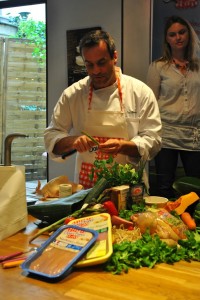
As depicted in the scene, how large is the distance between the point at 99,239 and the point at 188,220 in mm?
361

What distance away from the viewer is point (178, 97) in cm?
269

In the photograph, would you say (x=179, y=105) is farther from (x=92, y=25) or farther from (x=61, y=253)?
(x=61, y=253)

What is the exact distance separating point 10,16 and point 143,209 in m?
3.19

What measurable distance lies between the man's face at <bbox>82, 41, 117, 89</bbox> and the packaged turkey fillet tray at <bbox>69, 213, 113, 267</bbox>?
86 centimetres

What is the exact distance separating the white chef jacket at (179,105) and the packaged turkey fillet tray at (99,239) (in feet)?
5.05

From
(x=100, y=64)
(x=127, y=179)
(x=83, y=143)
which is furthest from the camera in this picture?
(x=100, y=64)

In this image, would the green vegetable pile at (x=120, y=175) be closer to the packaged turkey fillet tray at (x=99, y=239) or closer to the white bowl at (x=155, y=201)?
the white bowl at (x=155, y=201)

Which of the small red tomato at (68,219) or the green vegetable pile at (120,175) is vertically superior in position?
the green vegetable pile at (120,175)

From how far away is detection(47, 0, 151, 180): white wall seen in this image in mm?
3242

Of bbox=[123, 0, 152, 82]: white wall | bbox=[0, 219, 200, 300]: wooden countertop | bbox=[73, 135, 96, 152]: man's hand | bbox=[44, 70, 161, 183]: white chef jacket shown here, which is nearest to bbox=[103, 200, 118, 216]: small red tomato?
bbox=[0, 219, 200, 300]: wooden countertop

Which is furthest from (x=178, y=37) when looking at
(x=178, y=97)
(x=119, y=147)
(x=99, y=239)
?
(x=99, y=239)

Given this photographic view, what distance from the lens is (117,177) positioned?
5.01ft

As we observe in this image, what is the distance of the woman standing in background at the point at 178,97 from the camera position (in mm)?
2680

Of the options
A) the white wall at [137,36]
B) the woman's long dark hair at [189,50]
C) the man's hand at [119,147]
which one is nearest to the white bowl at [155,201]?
the man's hand at [119,147]
